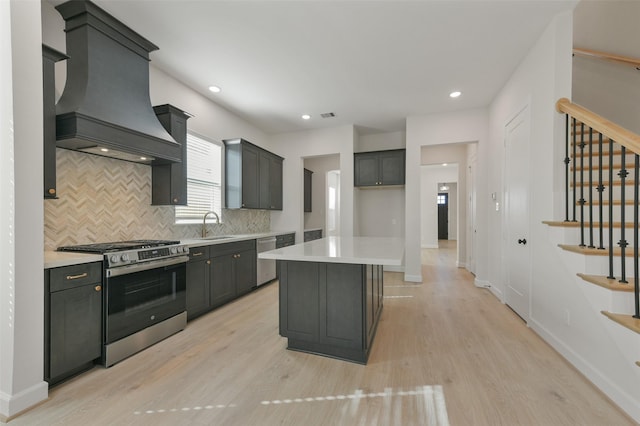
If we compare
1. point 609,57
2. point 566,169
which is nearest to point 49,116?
point 566,169

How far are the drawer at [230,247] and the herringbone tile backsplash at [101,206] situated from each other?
2.18 feet

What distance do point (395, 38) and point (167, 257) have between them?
3255mm

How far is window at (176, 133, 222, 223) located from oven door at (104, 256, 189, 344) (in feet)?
3.72

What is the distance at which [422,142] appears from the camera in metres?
4.79

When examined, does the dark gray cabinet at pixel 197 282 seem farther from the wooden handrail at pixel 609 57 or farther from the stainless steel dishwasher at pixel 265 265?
the wooden handrail at pixel 609 57

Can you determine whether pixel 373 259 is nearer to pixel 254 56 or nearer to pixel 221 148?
pixel 254 56

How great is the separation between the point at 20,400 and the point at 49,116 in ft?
6.36

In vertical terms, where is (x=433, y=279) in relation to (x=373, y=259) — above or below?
below

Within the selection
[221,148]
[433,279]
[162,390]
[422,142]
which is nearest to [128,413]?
[162,390]

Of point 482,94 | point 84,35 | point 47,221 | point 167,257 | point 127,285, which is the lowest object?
point 127,285

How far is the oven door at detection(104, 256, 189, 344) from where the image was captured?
2.15 metres

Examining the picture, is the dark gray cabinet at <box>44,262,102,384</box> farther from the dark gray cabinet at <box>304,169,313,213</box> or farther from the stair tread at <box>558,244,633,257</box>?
the dark gray cabinet at <box>304,169,313,213</box>

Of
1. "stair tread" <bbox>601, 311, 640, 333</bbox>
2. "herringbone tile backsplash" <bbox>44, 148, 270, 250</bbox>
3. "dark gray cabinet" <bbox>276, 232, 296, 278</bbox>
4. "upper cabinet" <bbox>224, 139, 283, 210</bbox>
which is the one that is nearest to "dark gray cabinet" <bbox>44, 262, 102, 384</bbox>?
"herringbone tile backsplash" <bbox>44, 148, 270, 250</bbox>

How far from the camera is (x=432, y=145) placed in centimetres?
479
